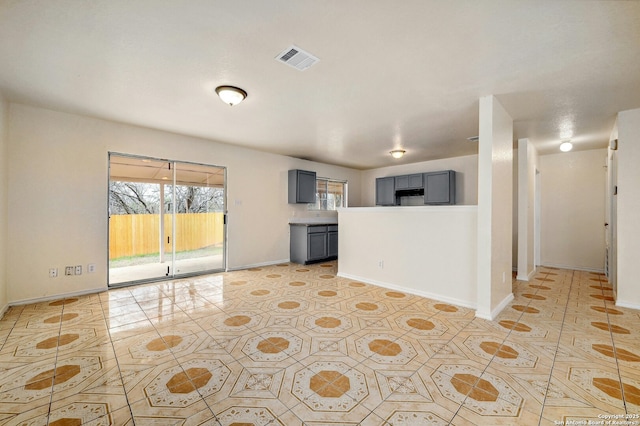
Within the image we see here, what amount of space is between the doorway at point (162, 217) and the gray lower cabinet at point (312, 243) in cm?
169

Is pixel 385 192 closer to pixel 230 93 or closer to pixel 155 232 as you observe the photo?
pixel 230 93

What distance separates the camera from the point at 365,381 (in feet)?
5.97

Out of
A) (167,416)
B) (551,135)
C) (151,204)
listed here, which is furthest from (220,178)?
(551,135)

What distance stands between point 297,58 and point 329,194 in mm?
5459

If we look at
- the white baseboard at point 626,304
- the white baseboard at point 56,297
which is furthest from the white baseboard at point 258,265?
the white baseboard at point 626,304

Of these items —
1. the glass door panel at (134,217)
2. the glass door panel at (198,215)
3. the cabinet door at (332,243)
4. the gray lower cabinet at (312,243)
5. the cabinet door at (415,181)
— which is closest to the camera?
the glass door panel at (134,217)

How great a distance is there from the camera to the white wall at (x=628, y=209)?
10.7 feet

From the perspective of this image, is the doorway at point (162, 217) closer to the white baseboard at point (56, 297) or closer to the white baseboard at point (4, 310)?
the white baseboard at point (56, 297)

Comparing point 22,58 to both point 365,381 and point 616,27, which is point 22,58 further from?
point 616,27

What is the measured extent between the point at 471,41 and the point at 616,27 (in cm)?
94

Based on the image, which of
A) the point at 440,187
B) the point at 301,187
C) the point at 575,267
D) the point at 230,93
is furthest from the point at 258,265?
the point at 575,267

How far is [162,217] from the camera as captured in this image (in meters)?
5.03

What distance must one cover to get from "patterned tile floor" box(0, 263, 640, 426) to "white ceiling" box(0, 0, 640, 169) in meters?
2.51

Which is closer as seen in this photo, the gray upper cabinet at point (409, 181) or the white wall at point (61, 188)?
the white wall at point (61, 188)
